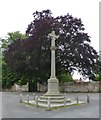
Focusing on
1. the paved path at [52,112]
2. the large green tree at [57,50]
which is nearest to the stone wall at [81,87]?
the large green tree at [57,50]

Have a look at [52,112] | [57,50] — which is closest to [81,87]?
[57,50]

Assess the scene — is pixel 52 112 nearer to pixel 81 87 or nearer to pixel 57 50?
pixel 57 50

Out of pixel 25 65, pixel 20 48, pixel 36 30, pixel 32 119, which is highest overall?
pixel 36 30

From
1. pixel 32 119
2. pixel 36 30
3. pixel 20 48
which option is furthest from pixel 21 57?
pixel 32 119

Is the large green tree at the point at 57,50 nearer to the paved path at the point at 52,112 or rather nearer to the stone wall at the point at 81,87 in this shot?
the stone wall at the point at 81,87

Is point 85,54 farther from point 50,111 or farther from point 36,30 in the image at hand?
point 50,111

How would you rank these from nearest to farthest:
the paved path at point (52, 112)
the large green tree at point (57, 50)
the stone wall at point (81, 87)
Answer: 1. the paved path at point (52, 112)
2. the large green tree at point (57, 50)
3. the stone wall at point (81, 87)

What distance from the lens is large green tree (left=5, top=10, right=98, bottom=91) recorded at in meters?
35.7

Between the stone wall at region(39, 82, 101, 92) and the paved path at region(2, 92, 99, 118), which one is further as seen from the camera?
the stone wall at region(39, 82, 101, 92)

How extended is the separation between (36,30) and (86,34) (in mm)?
7543

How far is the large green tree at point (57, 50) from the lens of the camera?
1404 inches

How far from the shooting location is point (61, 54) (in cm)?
3647

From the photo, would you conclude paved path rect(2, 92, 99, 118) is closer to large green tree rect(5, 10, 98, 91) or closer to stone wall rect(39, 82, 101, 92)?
large green tree rect(5, 10, 98, 91)

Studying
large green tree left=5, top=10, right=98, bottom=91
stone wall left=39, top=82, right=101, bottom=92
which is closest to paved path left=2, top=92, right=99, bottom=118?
large green tree left=5, top=10, right=98, bottom=91
